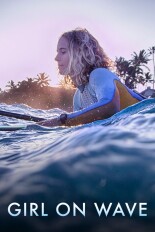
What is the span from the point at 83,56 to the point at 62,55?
0.30 meters

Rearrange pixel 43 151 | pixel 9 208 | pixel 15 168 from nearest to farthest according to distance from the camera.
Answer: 1. pixel 9 208
2. pixel 15 168
3. pixel 43 151

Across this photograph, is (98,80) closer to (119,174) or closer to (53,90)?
(119,174)

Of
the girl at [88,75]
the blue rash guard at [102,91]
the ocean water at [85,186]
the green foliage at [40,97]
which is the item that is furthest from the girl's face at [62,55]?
the green foliage at [40,97]

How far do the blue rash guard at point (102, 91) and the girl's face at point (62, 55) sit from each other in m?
0.36

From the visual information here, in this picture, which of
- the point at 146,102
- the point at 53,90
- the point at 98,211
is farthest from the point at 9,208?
the point at 53,90

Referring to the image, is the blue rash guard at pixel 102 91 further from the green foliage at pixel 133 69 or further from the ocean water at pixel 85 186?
the green foliage at pixel 133 69

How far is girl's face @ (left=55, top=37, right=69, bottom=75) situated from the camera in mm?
3740

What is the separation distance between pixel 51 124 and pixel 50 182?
202 centimetres

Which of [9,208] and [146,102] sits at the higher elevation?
[146,102]

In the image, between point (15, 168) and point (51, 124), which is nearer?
point (15, 168)

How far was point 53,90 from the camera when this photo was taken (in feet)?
111

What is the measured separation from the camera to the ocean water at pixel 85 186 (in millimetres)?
1028

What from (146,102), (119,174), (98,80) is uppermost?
(98,80)

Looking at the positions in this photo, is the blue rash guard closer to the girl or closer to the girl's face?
the girl
